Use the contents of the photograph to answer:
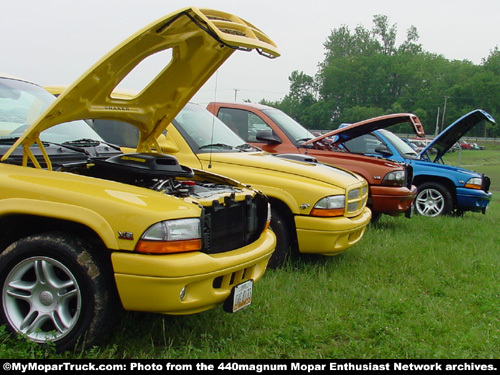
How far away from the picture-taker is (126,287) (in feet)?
9.69

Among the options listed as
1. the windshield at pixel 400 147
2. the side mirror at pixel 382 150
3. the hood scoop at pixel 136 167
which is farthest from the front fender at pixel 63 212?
the windshield at pixel 400 147

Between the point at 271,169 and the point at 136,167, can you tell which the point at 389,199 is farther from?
the point at 136,167

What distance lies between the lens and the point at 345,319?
4.00 metres

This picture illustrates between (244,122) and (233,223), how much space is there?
14.8 feet

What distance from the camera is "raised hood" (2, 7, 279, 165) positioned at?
3182mm

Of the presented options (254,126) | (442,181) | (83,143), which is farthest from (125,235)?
(442,181)

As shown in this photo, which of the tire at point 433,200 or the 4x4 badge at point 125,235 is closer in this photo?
the 4x4 badge at point 125,235

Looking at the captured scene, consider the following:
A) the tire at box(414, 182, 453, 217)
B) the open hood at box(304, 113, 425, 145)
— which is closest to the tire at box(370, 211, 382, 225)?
the open hood at box(304, 113, 425, 145)

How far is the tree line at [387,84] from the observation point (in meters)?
83.2

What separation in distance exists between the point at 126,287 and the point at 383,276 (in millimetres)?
3104

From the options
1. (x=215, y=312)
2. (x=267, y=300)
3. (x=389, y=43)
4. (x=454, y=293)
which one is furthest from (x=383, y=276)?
(x=389, y=43)

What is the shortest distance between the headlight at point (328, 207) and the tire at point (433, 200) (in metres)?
5.24

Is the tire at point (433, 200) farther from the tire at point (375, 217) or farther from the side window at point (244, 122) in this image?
the side window at point (244, 122)
